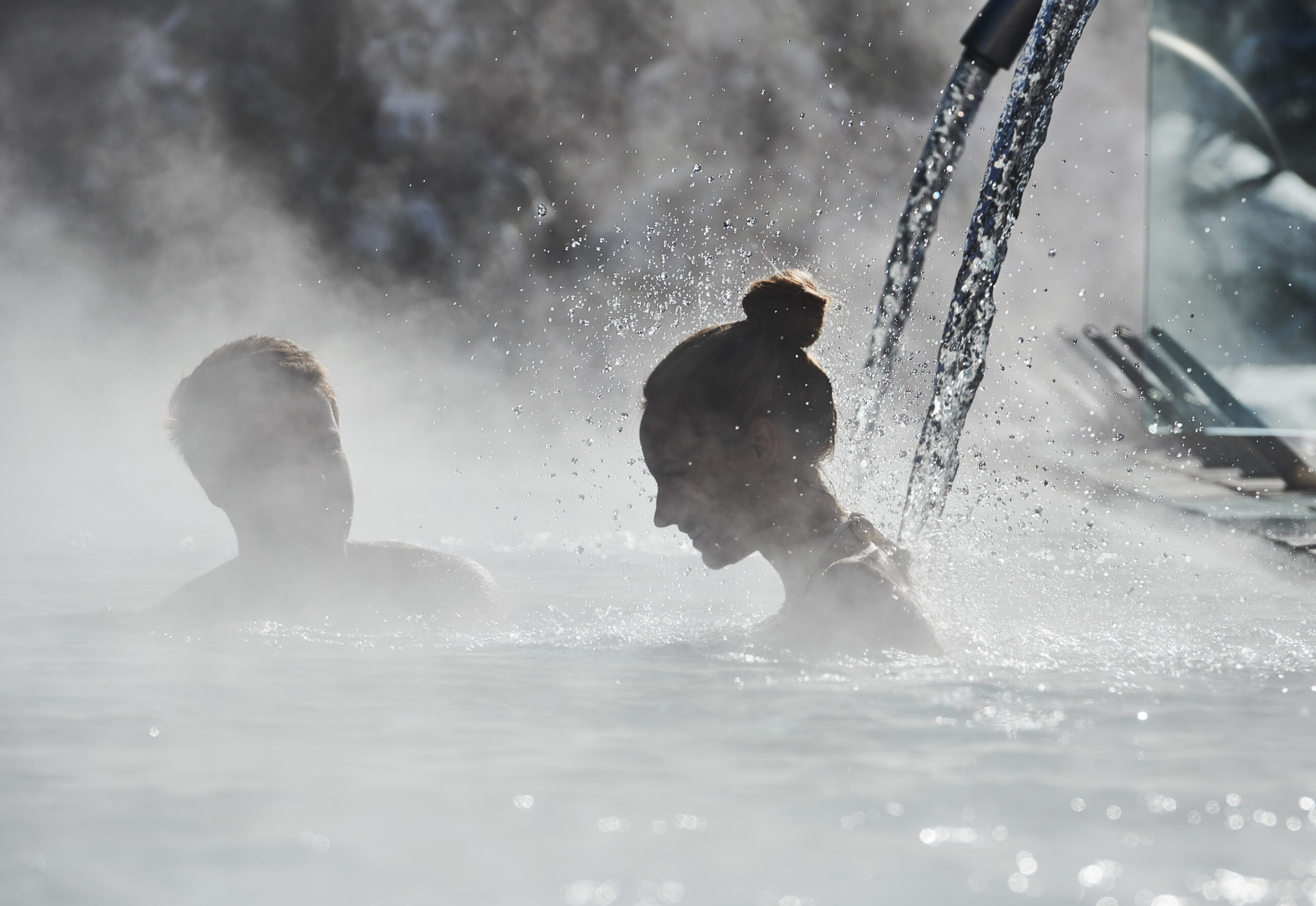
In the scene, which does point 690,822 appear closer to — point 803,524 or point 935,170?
point 803,524

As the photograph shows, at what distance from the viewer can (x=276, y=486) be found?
2.34 meters

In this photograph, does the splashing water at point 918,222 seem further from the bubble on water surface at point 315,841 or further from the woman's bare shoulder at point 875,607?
the bubble on water surface at point 315,841

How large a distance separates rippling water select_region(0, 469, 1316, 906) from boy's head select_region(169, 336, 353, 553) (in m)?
0.27

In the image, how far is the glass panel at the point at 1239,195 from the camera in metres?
10.2

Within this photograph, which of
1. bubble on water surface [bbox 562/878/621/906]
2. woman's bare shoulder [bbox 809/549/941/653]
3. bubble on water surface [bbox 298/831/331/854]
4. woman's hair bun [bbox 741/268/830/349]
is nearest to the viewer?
bubble on water surface [bbox 562/878/621/906]

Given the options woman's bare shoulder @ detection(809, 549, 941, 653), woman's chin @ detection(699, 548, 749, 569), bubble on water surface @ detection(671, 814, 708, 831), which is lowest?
bubble on water surface @ detection(671, 814, 708, 831)

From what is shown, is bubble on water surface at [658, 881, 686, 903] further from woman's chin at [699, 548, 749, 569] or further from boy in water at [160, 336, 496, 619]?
boy in water at [160, 336, 496, 619]

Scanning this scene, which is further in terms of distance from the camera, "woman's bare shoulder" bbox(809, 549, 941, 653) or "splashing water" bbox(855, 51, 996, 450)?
"splashing water" bbox(855, 51, 996, 450)

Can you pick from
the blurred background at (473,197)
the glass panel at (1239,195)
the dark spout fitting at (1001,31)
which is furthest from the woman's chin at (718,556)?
the glass panel at (1239,195)

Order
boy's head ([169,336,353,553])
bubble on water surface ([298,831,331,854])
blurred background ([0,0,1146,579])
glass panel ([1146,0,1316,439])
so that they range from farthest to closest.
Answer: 1. glass panel ([1146,0,1316,439])
2. blurred background ([0,0,1146,579])
3. boy's head ([169,336,353,553])
4. bubble on water surface ([298,831,331,854])

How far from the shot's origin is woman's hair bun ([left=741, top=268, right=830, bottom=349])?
1977mm

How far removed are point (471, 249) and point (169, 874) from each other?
10.4 m

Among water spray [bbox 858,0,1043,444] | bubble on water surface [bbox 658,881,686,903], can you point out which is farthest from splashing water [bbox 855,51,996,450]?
bubble on water surface [bbox 658,881,686,903]

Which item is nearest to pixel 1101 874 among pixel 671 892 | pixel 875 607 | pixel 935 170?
pixel 671 892
